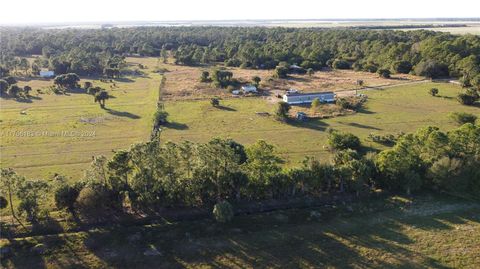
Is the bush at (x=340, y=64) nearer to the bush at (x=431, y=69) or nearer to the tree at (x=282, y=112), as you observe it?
the bush at (x=431, y=69)

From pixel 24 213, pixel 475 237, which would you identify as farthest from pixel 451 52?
pixel 24 213

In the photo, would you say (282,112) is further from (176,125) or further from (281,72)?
(281,72)

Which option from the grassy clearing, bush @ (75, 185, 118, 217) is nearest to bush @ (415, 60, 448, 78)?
the grassy clearing

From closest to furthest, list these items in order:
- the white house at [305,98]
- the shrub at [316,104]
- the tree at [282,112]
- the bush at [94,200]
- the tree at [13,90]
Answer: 1. the bush at [94,200]
2. the tree at [282,112]
3. the shrub at [316,104]
4. the white house at [305,98]
5. the tree at [13,90]

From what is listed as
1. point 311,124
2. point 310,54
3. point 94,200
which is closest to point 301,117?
point 311,124

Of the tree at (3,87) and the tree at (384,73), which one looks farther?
the tree at (384,73)

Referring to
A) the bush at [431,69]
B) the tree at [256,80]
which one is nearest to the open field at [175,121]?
the tree at [256,80]

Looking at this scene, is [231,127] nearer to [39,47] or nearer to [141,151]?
[141,151]
